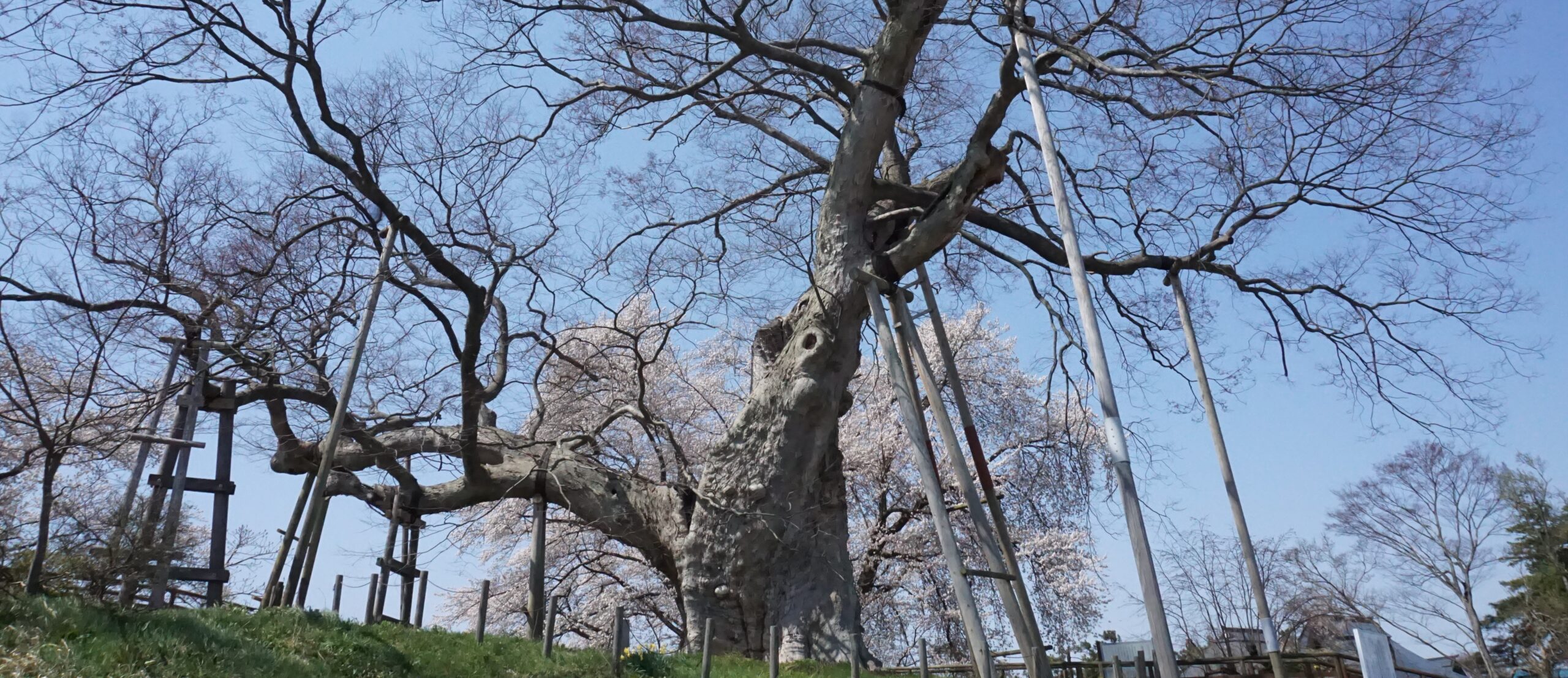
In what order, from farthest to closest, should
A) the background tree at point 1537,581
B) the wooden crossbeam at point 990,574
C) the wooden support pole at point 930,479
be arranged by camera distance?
the background tree at point 1537,581, the wooden support pole at point 930,479, the wooden crossbeam at point 990,574

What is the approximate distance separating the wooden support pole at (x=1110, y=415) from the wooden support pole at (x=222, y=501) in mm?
7638

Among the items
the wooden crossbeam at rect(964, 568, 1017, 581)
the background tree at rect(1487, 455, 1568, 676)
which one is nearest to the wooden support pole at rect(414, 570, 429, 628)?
the wooden crossbeam at rect(964, 568, 1017, 581)

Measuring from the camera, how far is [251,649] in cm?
579

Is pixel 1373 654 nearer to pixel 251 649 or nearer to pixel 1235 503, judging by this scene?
pixel 1235 503

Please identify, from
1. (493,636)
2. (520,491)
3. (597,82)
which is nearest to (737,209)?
(597,82)

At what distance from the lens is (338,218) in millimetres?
9055

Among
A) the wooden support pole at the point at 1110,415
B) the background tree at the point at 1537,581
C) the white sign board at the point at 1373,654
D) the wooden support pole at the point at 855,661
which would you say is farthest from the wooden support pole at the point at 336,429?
the background tree at the point at 1537,581

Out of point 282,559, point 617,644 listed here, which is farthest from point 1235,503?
point 282,559

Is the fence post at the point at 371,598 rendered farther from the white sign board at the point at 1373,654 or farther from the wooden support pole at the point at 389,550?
the white sign board at the point at 1373,654

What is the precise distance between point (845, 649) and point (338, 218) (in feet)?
21.0

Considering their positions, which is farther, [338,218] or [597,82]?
[597,82]

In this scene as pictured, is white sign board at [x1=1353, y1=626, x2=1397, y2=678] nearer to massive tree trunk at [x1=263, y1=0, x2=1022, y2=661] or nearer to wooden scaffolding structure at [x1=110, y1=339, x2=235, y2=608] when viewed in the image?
massive tree trunk at [x1=263, y1=0, x2=1022, y2=661]

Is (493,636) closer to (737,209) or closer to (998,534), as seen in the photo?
(998,534)

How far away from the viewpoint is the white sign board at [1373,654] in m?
10.5
